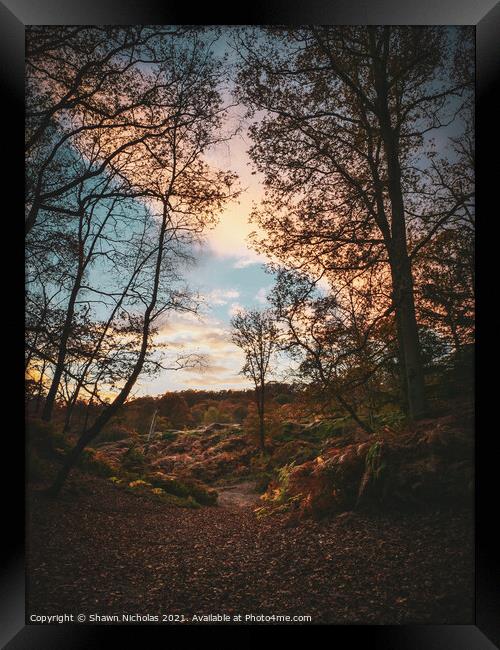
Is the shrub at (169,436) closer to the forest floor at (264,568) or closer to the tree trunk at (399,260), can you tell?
the forest floor at (264,568)

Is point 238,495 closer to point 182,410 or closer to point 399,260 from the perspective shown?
point 182,410

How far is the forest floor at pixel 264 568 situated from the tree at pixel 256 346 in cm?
144

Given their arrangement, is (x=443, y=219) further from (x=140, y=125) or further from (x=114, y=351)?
(x=114, y=351)

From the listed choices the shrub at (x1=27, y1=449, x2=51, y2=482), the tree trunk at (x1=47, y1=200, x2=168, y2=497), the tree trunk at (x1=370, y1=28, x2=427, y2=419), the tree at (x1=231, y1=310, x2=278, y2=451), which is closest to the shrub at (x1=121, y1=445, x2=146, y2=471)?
the tree trunk at (x1=47, y1=200, x2=168, y2=497)

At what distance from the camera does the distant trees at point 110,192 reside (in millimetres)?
4273

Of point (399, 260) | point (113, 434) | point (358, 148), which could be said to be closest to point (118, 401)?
point (113, 434)

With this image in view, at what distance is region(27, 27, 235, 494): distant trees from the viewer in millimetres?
4273

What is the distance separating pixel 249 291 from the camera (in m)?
4.34

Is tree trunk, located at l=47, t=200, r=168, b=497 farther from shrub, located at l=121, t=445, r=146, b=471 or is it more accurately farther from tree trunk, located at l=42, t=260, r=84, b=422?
tree trunk, located at l=42, t=260, r=84, b=422
